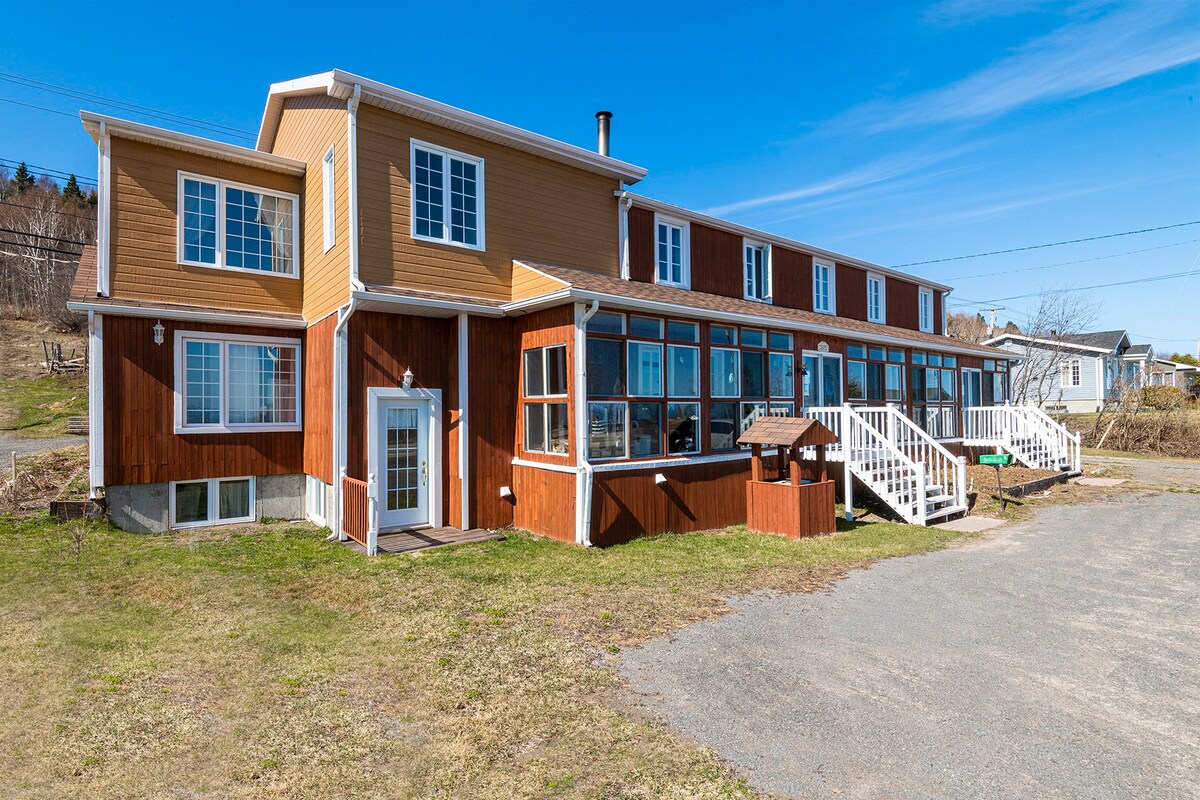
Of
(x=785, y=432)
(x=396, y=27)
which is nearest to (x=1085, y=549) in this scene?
(x=785, y=432)

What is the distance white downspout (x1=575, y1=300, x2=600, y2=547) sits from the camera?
8688 mm

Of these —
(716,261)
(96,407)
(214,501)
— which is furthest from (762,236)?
(96,407)

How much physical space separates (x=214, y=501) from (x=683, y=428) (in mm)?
7840

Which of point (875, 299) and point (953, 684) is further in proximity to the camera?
point (875, 299)

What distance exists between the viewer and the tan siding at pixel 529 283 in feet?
29.5

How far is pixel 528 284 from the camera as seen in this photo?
9.61m

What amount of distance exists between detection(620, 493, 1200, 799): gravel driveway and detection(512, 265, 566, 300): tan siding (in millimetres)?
5038

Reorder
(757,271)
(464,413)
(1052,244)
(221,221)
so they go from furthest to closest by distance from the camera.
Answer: (1052,244)
(757,271)
(221,221)
(464,413)

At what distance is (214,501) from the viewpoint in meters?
10.3

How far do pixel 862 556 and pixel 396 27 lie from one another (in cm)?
1290

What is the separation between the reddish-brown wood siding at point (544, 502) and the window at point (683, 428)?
6.17 feet

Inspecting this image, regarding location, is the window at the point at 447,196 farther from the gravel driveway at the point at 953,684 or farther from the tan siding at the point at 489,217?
the gravel driveway at the point at 953,684

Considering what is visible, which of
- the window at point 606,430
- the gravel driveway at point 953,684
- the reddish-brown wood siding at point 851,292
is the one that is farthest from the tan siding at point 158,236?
the reddish-brown wood siding at point 851,292

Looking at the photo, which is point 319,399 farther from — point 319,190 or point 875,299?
Result: point 875,299
